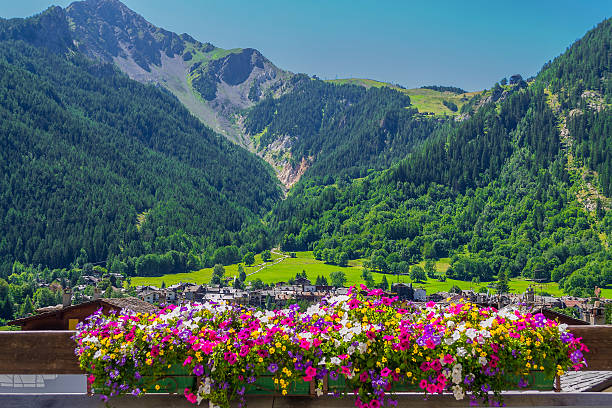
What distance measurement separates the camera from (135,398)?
729 cm

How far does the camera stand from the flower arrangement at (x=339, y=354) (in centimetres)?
700

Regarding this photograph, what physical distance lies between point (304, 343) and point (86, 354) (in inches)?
91.8

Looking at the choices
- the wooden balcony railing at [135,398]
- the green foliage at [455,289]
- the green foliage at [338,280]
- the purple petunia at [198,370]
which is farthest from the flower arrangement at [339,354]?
the green foliage at [338,280]

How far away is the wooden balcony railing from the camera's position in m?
7.12

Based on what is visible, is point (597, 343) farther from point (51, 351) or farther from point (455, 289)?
point (455, 289)

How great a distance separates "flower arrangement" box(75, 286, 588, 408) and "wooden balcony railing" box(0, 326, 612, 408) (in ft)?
0.49

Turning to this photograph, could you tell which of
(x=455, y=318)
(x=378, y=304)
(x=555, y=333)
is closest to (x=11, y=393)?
(x=378, y=304)

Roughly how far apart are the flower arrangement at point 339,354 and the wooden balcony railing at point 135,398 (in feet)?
0.49

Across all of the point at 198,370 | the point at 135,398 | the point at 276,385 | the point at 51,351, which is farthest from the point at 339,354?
the point at 51,351

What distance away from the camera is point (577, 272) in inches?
7505

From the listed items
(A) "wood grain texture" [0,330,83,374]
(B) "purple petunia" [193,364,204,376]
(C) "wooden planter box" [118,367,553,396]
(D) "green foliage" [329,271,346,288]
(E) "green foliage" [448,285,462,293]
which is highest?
(A) "wood grain texture" [0,330,83,374]

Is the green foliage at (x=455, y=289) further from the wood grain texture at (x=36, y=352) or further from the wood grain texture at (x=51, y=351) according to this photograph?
the wood grain texture at (x=36, y=352)

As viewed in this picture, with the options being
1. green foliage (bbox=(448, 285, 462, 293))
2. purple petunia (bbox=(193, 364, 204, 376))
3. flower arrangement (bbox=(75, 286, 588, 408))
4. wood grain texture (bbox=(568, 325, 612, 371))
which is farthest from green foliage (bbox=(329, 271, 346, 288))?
Answer: purple petunia (bbox=(193, 364, 204, 376))

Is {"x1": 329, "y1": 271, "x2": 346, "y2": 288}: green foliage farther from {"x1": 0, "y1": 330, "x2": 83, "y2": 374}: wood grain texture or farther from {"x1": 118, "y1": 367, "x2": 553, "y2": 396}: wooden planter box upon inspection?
{"x1": 0, "y1": 330, "x2": 83, "y2": 374}: wood grain texture
